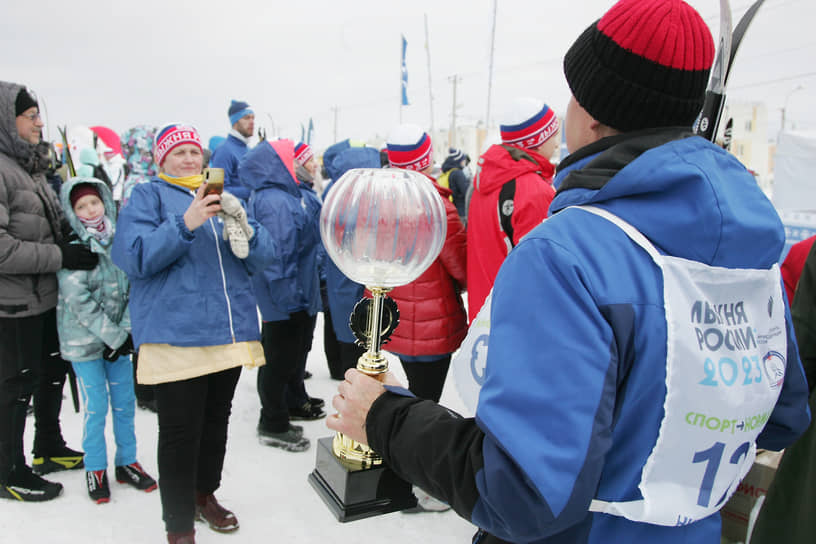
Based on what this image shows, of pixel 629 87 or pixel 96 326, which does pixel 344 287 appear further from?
pixel 629 87

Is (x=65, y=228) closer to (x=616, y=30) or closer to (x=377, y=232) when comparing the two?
(x=377, y=232)

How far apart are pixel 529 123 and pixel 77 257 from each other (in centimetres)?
244

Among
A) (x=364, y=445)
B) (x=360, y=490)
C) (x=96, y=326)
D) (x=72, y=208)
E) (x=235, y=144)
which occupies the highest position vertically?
(x=235, y=144)

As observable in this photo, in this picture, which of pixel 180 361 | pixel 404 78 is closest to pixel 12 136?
pixel 180 361

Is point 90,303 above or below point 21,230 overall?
below

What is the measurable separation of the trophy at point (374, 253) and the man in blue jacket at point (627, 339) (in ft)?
0.96

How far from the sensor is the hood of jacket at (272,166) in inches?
139

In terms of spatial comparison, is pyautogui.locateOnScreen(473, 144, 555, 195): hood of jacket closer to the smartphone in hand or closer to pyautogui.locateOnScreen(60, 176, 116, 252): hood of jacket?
the smartphone in hand

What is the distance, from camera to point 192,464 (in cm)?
248

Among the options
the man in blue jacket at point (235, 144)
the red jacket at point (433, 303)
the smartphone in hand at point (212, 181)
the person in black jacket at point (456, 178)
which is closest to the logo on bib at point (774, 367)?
the red jacket at point (433, 303)

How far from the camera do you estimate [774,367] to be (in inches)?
38.0

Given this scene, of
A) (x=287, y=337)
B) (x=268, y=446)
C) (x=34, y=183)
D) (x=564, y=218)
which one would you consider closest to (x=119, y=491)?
(x=268, y=446)

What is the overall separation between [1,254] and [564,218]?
9.42 ft

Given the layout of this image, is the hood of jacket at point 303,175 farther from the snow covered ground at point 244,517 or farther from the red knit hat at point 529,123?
the snow covered ground at point 244,517
